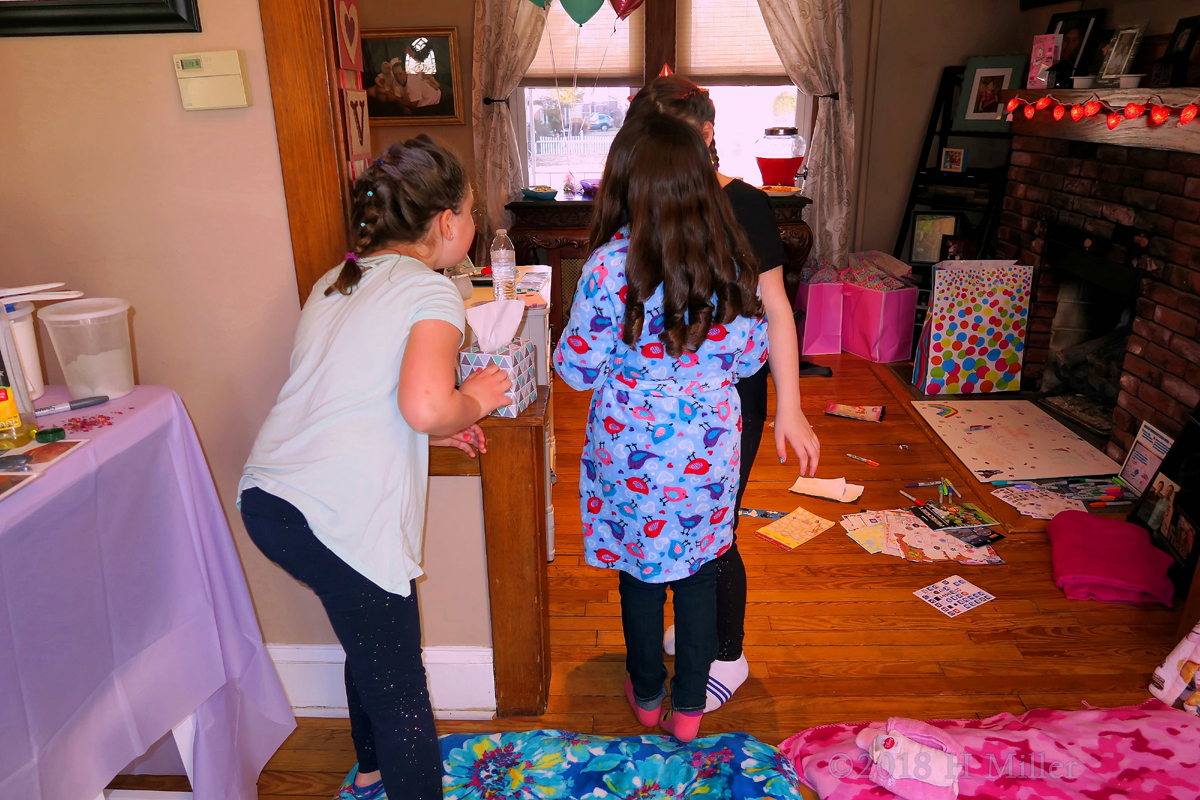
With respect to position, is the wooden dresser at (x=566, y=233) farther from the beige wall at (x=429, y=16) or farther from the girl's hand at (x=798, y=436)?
the girl's hand at (x=798, y=436)

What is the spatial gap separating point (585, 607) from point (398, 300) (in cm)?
138

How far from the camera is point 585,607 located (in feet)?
7.73

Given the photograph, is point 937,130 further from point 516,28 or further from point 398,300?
point 398,300

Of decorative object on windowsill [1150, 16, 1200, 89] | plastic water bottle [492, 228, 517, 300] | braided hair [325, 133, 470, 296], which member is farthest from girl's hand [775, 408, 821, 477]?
decorative object on windowsill [1150, 16, 1200, 89]

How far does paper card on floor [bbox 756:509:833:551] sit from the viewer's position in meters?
2.67

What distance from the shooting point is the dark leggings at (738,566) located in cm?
178

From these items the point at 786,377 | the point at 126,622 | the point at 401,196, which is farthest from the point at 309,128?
the point at 786,377

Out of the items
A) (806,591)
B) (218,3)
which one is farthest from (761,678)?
A: (218,3)

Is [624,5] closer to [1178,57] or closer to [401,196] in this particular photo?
[1178,57]

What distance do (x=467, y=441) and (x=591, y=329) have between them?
334mm

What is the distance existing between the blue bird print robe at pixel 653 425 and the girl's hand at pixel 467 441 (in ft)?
0.67

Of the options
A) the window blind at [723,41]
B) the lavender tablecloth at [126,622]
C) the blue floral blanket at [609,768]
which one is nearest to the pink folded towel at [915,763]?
the blue floral blanket at [609,768]

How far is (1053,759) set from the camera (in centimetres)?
170

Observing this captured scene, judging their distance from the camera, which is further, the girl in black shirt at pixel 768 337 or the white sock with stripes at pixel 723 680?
the white sock with stripes at pixel 723 680
